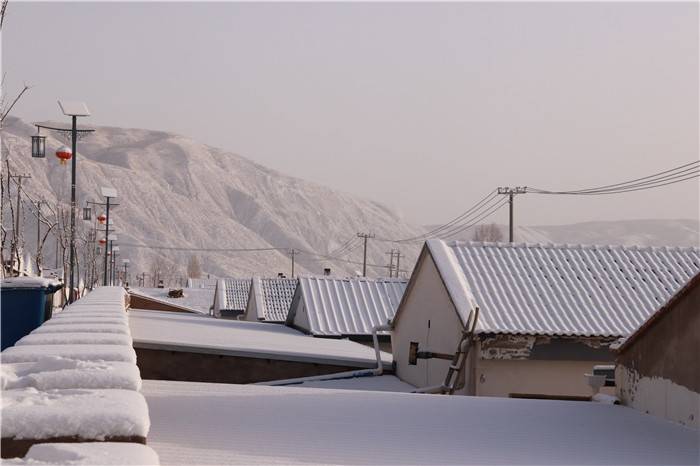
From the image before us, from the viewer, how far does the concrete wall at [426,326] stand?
55.1ft

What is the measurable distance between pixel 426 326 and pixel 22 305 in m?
8.90

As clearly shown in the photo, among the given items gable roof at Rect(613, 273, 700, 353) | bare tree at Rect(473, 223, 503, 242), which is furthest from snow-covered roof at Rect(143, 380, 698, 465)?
bare tree at Rect(473, 223, 503, 242)

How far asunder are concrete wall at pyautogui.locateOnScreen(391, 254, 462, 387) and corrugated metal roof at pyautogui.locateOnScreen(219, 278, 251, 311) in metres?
36.6

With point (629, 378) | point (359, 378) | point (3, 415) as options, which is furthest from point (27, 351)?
point (359, 378)

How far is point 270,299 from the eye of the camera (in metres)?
44.2

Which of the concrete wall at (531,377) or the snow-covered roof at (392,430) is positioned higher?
the snow-covered roof at (392,430)

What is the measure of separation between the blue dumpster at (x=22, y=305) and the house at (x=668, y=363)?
672 cm

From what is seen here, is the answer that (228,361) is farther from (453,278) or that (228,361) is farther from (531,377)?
(531,377)

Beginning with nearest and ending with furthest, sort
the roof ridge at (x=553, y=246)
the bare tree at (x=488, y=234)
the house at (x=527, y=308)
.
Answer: the house at (x=527, y=308)
the roof ridge at (x=553, y=246)
the bare tree at (x=488, y=234)

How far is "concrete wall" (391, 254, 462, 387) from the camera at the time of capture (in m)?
16.8

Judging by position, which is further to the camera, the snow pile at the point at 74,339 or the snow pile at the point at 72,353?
the snow pile at the point at 74,339

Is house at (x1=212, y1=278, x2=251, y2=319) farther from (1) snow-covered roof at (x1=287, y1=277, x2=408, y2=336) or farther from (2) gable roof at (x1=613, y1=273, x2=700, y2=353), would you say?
(2) gable roof at (x1=613, y1=273, x2=700, y2=353)

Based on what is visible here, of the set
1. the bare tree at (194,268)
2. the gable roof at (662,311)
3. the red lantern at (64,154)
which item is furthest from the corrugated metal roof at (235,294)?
the bare tree at (194,268)

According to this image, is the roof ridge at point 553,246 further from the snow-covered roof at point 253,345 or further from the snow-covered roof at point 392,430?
the snow-covered roof at point 392,430
